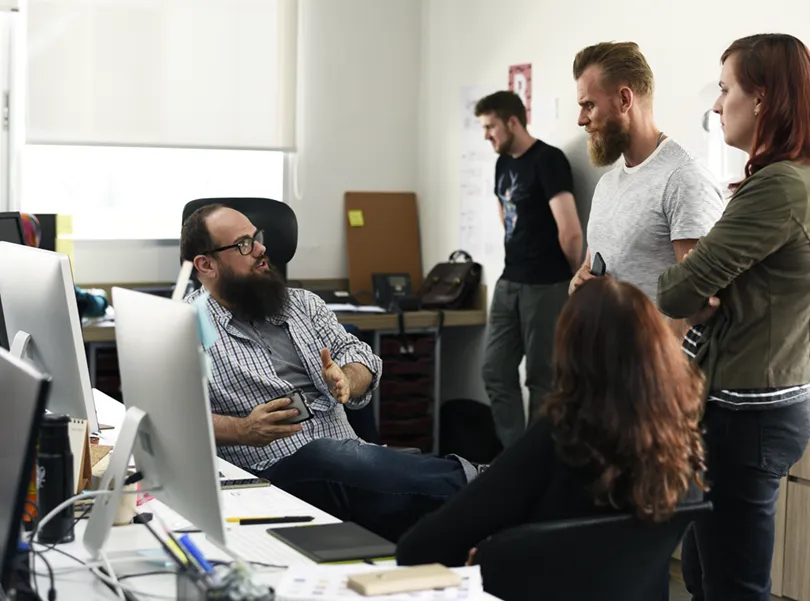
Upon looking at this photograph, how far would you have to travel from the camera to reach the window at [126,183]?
5.19 m

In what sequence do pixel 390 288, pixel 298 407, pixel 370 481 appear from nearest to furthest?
pixel 370 481 → pixel 298 407 → pixel 390 288

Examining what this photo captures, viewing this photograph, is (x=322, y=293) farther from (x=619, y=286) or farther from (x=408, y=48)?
(x=619, y=286)

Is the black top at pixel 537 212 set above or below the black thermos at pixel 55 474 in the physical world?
above

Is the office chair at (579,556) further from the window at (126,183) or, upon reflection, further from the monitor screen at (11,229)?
the window at (126,183)

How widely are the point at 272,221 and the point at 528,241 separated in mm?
1686

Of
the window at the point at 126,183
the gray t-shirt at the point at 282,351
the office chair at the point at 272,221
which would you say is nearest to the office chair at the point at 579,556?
the gray t-shirt at the point at 282,351

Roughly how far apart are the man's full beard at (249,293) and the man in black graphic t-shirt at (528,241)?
197 cm

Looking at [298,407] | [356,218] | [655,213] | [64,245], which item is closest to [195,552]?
[298,407]

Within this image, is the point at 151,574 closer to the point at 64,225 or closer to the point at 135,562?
the point at 135,562

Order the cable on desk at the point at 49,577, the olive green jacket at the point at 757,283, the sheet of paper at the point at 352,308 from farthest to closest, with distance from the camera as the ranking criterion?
the sheet of paper at the point at 352,308
the olive green jacket at the point at 757,283
the cable on desk at the point at 49,577

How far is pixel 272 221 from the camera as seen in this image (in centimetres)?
341

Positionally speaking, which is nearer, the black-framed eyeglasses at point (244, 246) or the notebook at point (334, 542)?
the notebook at point (334, 542)

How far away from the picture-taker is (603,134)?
3.08 meters

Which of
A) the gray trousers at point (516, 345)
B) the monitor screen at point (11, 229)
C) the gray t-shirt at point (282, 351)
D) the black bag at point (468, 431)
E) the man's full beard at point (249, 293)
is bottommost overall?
the black bag at point (468, 431)
